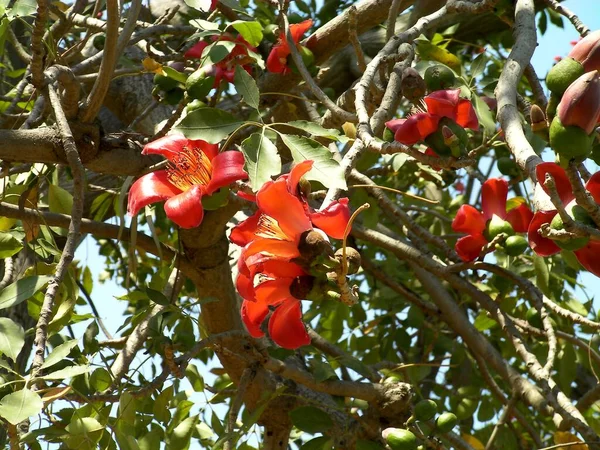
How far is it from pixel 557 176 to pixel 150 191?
0.61m

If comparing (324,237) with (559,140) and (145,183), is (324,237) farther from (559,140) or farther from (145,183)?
(145,183)

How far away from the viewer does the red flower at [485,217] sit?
1611 millimetres

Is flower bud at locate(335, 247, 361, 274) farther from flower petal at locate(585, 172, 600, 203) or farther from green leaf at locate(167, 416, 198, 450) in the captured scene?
green leaf at locate(167, 416, 198, 450)

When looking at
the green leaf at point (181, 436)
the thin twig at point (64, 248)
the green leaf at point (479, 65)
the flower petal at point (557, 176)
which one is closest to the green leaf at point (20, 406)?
the thin twig at point (64, 248)

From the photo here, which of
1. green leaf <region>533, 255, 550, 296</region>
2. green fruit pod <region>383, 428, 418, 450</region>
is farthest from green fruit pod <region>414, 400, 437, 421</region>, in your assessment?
green leaf <region>533, 255, 550, 296</region>

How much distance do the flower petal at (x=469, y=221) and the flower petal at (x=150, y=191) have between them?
24.8 inches

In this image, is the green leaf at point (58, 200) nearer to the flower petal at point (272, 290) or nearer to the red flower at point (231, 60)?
the red flower at point (231, 60)

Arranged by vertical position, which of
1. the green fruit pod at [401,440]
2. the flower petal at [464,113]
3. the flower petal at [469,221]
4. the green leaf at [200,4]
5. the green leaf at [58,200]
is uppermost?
the green leaf at [200,4]

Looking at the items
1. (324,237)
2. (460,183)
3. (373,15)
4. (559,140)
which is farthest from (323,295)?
(460,183)

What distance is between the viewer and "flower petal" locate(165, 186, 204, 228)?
3.83ft

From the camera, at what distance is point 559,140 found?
86cm

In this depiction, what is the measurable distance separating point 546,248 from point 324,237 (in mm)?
346

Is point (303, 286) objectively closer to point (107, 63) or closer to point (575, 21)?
point (107, 63)

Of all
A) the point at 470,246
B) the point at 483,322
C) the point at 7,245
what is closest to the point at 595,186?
the point at 470,246
